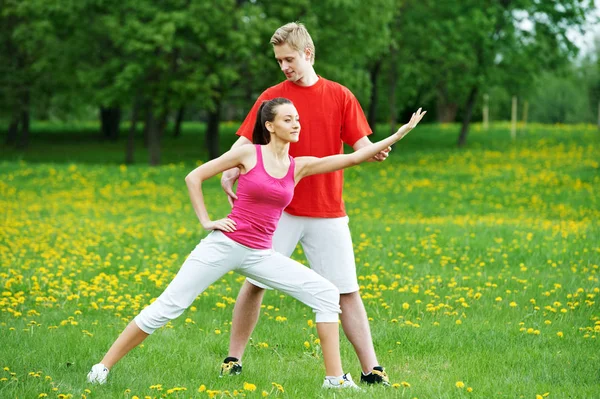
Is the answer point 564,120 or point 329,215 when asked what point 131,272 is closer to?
point 329,215

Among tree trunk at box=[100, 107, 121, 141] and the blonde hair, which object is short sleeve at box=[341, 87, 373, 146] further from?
tree trunk at box=[100, 107, 121, 141]

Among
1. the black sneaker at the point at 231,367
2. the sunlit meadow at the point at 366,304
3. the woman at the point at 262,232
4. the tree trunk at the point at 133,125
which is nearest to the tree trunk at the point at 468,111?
the tree trunk at the point at 133,125

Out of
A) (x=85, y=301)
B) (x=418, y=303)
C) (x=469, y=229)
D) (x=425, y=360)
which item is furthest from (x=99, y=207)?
(x=425, y=360)

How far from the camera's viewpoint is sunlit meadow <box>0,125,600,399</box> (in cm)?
514

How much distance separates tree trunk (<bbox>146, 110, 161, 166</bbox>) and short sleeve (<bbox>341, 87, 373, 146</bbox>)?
73.5 ft

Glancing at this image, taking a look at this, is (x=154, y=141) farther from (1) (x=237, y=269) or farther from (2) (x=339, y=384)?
(2) (x=339, y=384)

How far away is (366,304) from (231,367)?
2.52 metres

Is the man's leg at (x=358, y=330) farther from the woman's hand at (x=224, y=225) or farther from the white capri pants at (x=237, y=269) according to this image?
the woman's hand at (x=224, y=225)

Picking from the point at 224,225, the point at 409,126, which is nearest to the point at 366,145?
the point at 409,126

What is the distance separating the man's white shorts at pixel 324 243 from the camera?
5051 mm

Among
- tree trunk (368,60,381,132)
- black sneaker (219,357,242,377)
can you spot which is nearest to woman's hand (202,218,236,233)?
black sneaker (219,357,242,377)

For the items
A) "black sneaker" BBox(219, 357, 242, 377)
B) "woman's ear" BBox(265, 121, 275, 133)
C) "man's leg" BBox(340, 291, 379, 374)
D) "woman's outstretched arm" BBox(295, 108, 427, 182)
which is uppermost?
"woman's ear" BBox(265, 121, 275, 133)

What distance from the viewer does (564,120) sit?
214 feet

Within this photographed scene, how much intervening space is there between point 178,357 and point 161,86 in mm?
20454
